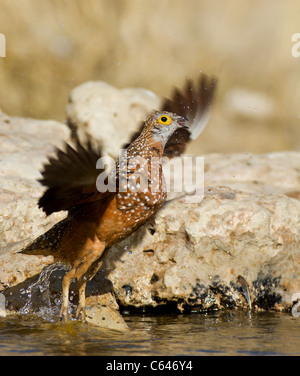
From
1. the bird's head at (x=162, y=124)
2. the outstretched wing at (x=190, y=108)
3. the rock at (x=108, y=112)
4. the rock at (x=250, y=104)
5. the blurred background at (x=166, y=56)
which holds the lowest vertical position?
the bird's head at (x=162, y=124)

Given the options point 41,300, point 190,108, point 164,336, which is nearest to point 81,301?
point 41,300

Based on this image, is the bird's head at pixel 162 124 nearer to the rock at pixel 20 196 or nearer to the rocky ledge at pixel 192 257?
the rocky ledge at pixel 192 257

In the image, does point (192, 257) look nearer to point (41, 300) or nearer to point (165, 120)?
point (165, 120)

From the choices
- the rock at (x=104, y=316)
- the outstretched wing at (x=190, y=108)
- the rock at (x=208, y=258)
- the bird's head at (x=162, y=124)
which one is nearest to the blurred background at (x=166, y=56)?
the outstretched wing at (x=190, y=108)

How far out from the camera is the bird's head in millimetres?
6109

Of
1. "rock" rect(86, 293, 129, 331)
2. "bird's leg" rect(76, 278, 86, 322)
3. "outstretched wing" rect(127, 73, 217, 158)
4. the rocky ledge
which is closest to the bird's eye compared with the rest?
"outstretched wing" rect(127, 73, 217, 158)

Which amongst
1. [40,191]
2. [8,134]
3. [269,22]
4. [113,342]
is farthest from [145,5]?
[113,342]

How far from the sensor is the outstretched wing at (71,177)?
16.3 ft

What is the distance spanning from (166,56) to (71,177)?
32.5 feet

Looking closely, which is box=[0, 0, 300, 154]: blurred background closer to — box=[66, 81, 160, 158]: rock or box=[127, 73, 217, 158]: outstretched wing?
→ box=[66, 81, 160, 158]: rock

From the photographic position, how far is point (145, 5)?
14109mm

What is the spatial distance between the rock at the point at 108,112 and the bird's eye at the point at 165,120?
359 cm

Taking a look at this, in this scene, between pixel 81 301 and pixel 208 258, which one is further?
pixel 208 258

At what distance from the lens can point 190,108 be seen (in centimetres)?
696
